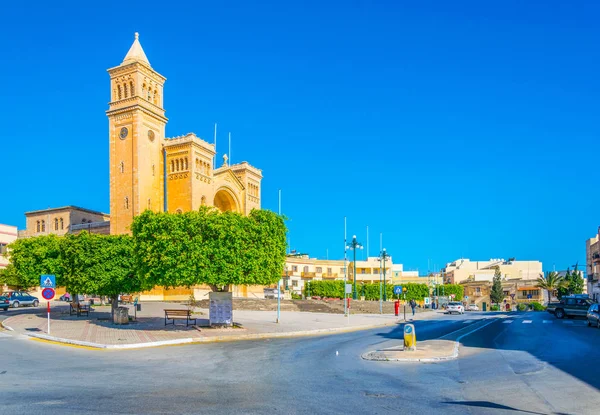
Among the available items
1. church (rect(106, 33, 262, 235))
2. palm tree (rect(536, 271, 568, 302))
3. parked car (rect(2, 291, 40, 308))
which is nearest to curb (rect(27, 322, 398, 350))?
parked car (rect(2, 291, 40, 308))

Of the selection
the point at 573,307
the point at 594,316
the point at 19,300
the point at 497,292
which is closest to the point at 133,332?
the point at 594,316

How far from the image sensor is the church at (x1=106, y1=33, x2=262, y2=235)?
60.6 m

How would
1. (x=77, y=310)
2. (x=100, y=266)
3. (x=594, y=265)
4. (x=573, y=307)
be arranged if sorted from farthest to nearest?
1. (x=594, y=265)
2. (x=573, y=307)
3. (x=77, y=310)
4. (x=100, y=266)

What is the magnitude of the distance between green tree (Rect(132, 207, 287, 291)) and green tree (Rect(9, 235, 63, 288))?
11.0m

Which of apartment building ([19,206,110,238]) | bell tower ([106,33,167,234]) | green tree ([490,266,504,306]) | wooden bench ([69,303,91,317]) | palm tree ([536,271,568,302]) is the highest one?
bell tower ([106,33,167,234])

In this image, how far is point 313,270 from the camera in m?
108

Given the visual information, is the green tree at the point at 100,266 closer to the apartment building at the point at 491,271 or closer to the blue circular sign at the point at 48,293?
the blue circular sign at the point at 48,293

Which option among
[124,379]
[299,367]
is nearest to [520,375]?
[299,367]

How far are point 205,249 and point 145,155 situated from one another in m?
39.0

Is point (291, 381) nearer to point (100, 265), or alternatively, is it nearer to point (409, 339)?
point (409, 339)

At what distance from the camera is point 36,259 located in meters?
36.3

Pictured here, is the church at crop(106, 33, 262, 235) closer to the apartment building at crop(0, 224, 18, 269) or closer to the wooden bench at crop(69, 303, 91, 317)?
the apartment building at crop(0, 224, 18, 269)

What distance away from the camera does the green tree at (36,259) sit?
35.2 m

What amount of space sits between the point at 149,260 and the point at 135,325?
476 cm
